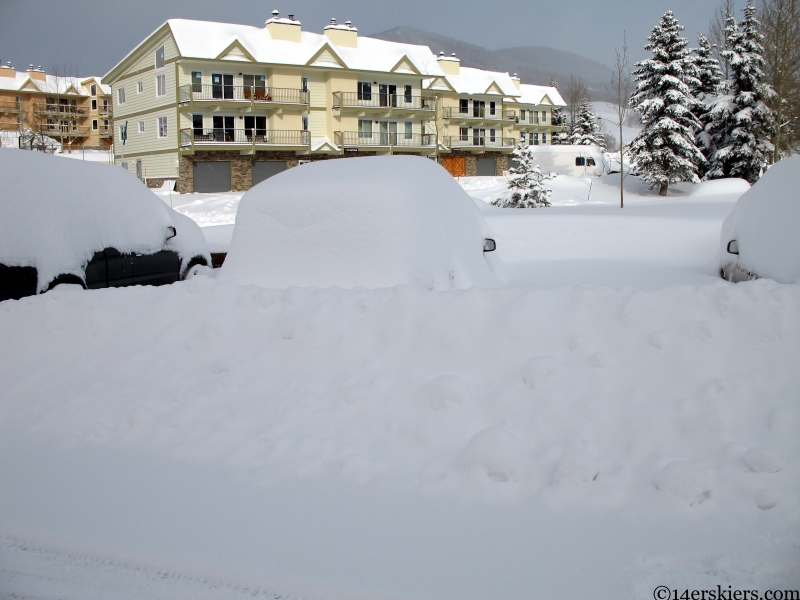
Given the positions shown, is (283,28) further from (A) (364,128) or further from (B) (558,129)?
(B) (558,129)

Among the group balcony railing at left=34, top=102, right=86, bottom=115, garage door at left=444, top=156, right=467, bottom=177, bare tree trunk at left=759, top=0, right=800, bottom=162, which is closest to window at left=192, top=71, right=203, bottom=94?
garage door at left=444, top=156, right=467, bottom=177

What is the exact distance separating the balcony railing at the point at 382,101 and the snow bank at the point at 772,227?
1474 inches

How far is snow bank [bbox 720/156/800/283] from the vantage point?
7168 millimetres

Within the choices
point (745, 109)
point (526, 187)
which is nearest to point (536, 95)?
point (745, 109)

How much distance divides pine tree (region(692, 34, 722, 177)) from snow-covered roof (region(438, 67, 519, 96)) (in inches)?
699

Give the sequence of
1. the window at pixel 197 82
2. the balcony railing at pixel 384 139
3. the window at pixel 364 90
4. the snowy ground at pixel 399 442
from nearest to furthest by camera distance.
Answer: the snowy ground at pixel 399 442
the window at pixel 197 82
the balcony railing at pixel 384 139
the window at pixel 364 90

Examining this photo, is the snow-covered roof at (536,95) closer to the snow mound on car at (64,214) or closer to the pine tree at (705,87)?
the pine tree at (705,87)

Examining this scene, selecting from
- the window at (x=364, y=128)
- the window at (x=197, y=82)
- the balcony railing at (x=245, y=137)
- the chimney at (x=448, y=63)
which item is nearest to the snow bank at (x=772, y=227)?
the balcony railing at (x=245, y=137)

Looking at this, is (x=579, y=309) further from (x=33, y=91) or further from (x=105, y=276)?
(x=33, y=91)

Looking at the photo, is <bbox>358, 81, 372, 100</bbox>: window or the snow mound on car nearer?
the snow mound on car

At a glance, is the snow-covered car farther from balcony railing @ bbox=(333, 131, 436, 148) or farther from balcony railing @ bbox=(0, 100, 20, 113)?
balcony railing @ bbox=(0, 100, 20, 113)

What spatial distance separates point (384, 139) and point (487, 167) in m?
12.6

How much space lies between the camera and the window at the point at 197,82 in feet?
127

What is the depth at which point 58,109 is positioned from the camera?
72188 mm
